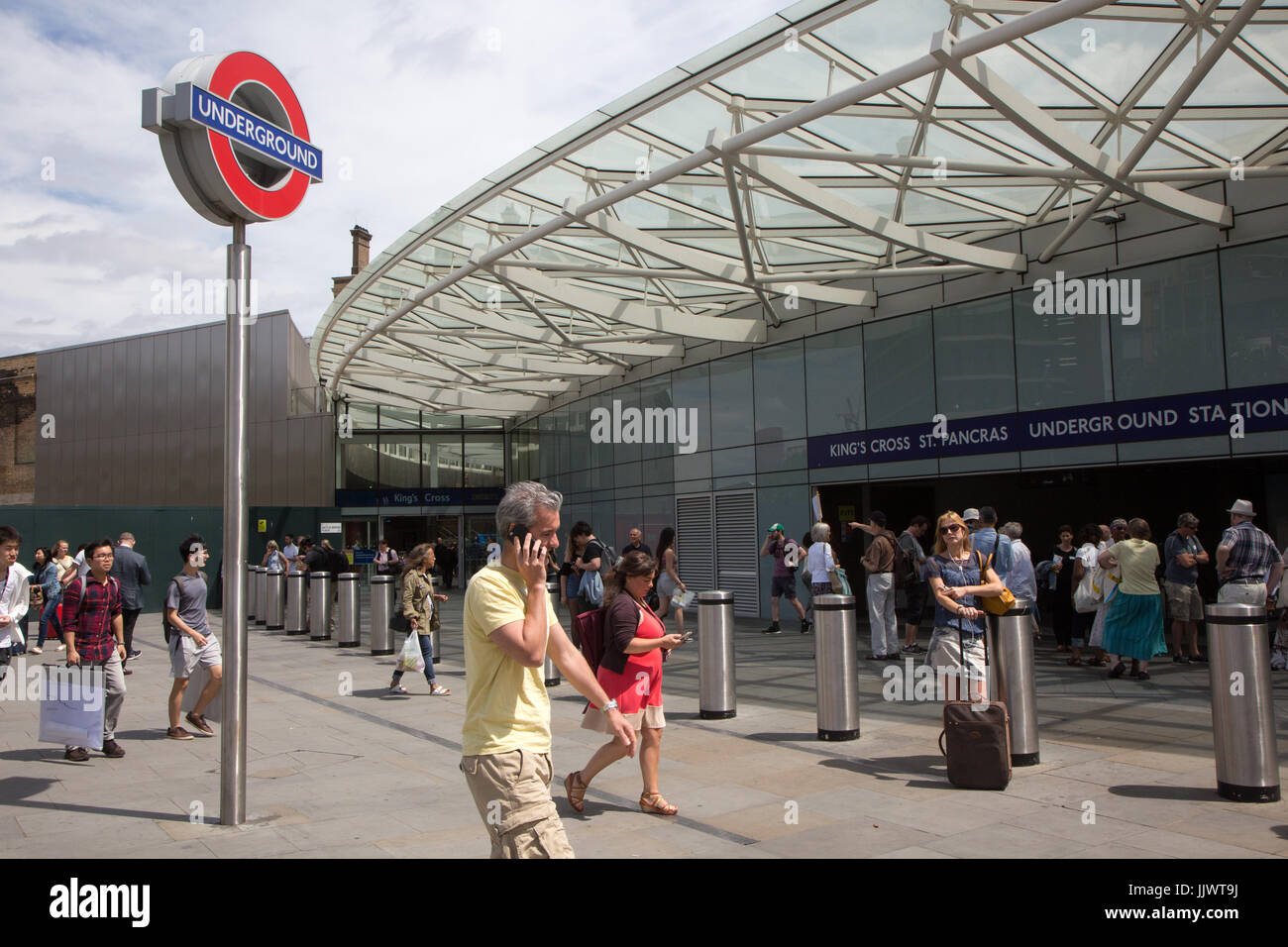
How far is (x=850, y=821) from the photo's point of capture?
5371 millimetres

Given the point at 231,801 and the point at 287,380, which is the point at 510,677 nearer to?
the point at 231,801

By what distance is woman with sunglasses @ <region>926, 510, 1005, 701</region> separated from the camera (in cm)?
658

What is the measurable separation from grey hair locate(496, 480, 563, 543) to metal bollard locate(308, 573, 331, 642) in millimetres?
14952

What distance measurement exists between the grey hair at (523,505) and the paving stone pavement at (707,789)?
234cm

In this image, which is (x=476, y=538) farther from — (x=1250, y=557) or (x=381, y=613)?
(x=1250, y=557)

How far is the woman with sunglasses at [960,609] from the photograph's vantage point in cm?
658

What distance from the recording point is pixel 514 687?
3250mm

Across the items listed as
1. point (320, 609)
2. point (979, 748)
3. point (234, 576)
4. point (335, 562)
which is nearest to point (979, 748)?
point (979, 748)

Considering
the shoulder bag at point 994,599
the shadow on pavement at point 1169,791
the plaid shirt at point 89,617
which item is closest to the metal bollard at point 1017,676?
the shoulder bag at point 994,599

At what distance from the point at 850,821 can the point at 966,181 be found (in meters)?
11.3

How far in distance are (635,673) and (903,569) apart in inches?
386
